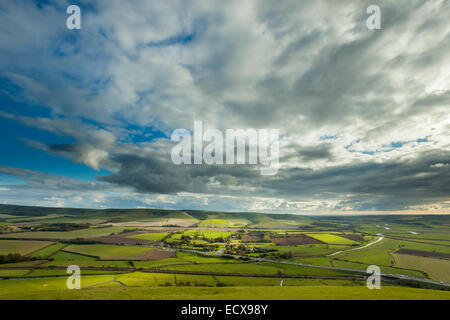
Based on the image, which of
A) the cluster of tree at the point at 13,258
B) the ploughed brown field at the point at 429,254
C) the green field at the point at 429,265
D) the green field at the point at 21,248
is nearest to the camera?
the green field at the point at 429,265

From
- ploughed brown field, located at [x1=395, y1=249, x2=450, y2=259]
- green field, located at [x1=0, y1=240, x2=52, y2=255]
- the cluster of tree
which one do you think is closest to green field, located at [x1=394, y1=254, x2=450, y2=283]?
ploughed brown field, located at [x1=395, y1=249, x2=450, y2=259]

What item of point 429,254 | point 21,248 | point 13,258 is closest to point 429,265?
point 429,254

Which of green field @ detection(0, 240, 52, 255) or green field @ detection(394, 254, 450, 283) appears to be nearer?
green field @ detection(394, 254, 450, 283)

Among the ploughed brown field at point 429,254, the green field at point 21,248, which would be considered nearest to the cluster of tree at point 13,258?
the green field at point 21,248

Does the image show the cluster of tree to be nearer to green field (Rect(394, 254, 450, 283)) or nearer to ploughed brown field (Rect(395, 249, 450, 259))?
green field (Rect(394, 254, 450, 283))

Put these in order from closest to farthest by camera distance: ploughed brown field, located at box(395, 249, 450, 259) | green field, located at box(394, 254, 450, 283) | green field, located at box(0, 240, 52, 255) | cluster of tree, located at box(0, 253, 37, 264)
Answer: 1. green field, located at box(394, 254, 450, 283)
2. cluster of tree, located at box(0, 253, 37, 264)
3. green field, located at box(0, 240, 52, 255)
4. ploughed brown field, located at box(395, 249, 450, 259)

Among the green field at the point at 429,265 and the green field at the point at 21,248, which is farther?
the green field at the point at 21,248

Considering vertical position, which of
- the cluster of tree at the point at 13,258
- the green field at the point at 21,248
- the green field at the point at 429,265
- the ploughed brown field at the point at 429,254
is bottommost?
the ploughed brown field at the point at 429,254

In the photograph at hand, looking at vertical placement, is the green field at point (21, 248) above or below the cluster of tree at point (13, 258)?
below

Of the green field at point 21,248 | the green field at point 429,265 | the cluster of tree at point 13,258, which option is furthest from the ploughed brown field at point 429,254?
the green field at point 21,248

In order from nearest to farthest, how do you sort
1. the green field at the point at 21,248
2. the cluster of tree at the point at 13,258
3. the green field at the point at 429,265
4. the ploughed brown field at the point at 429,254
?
the green field at the point at 429,265 < the cluster of tree at the point at 13,258 < the green field at the point at 21,248 < the ploughed brown field at the point at 429,254

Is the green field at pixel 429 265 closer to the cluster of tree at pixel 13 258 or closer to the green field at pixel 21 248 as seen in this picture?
the cluster of tree at pixel 13 258
